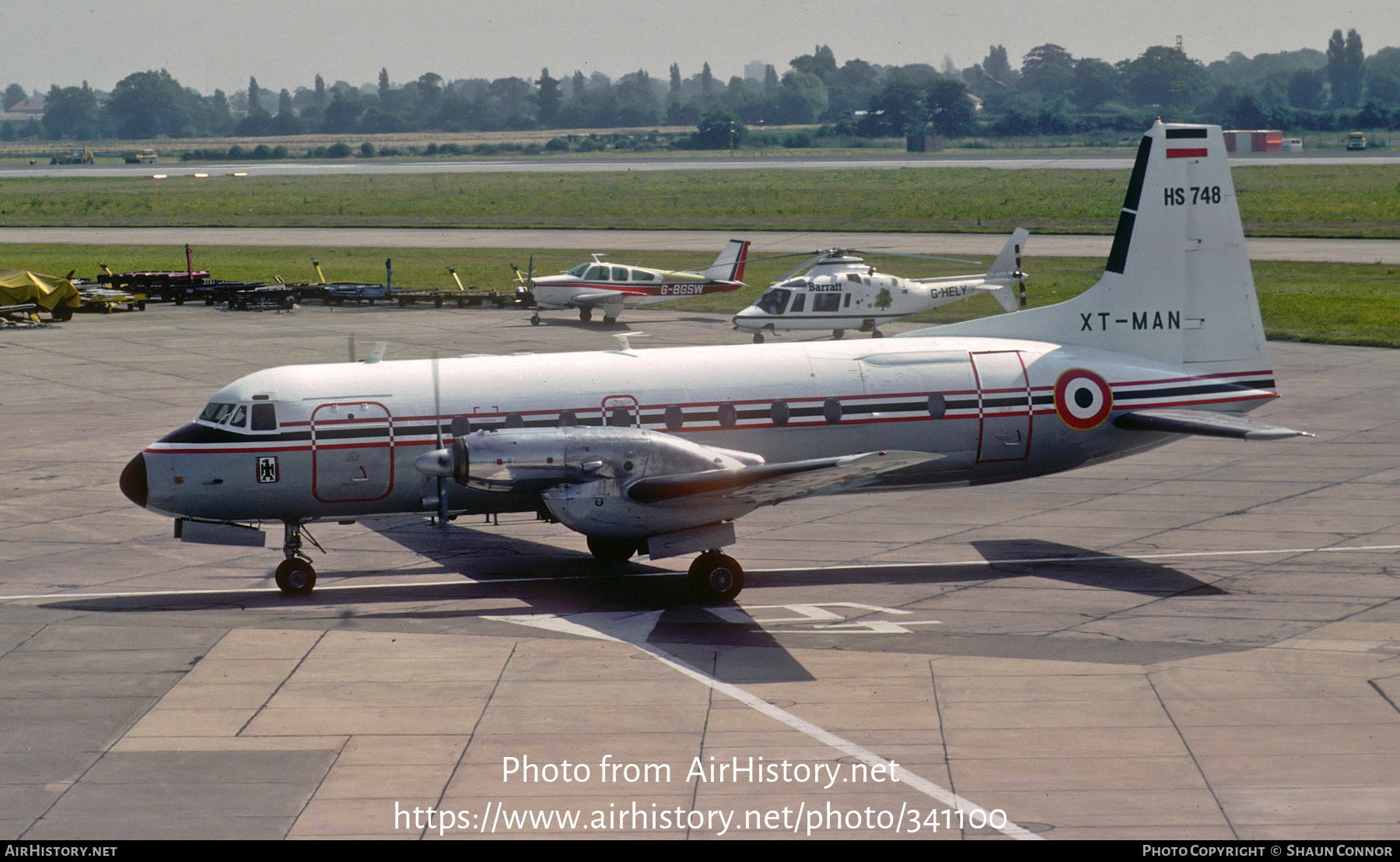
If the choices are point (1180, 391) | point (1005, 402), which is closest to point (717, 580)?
point (1005, 402)

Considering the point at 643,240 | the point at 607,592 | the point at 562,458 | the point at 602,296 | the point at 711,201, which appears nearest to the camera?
the point at 562,458

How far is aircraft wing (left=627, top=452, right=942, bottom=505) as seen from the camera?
68.8ft

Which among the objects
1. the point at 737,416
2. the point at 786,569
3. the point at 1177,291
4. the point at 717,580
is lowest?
the point at 786,569

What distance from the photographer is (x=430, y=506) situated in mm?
23609

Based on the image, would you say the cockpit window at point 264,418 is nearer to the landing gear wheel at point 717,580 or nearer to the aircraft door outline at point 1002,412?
the landing gear wheel at point 717,580

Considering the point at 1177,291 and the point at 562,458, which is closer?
the point at 562,458

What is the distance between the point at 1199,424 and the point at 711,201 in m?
113

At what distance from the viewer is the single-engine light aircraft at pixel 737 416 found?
72.6ft

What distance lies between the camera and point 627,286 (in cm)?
6022

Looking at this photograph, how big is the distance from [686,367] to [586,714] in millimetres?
9169

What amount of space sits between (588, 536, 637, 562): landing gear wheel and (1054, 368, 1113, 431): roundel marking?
8.48m

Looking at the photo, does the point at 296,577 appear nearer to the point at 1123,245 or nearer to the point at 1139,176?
the point at 1123,245

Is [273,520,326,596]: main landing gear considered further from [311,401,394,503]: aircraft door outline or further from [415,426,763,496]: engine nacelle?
[415,426,763,496]: engine nacelle

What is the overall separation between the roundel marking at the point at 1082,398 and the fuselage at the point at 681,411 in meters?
0.03
